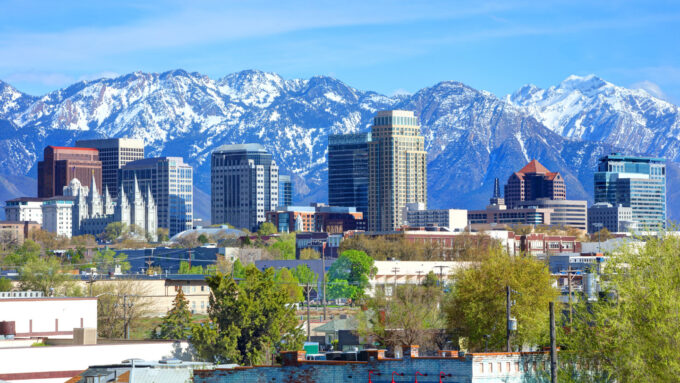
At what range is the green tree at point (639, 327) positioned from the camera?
217 feet

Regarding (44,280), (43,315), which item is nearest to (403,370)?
(43,315)

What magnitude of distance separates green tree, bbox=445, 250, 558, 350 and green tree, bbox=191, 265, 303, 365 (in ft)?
45.8

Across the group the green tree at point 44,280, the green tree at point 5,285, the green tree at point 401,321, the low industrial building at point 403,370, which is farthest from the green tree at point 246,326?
the green tree at point 5,285

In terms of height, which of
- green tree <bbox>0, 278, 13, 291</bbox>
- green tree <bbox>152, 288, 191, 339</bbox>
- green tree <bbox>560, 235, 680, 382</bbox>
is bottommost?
green tree <bbox>152, 288, 191, 339</bbox>

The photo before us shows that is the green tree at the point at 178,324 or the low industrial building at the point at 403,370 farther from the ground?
the low industrial building at the point at 403,370

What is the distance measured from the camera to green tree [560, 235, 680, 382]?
66250mm

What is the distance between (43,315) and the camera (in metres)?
108

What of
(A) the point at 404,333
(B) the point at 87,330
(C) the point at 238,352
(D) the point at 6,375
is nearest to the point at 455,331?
(A) the point at 404,333

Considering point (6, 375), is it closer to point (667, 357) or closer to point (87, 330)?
point (87, 330)

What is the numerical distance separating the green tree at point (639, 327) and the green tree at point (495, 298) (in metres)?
26.7

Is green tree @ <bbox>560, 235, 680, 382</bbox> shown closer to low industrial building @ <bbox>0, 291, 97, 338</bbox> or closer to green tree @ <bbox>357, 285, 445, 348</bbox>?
green tree @ <bbox>357, 285, 445, 348</bbox>

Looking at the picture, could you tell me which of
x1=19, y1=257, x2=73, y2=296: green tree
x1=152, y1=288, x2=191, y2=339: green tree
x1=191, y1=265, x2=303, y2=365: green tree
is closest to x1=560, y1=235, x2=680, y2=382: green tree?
x1=191, y1=265, x2=303, y2=365: green tree

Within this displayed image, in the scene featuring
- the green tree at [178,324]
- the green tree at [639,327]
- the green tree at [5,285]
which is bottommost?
the green tree at [178,324]

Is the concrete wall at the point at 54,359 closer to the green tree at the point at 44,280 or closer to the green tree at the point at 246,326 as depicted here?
the green tree at the point at 246,326
